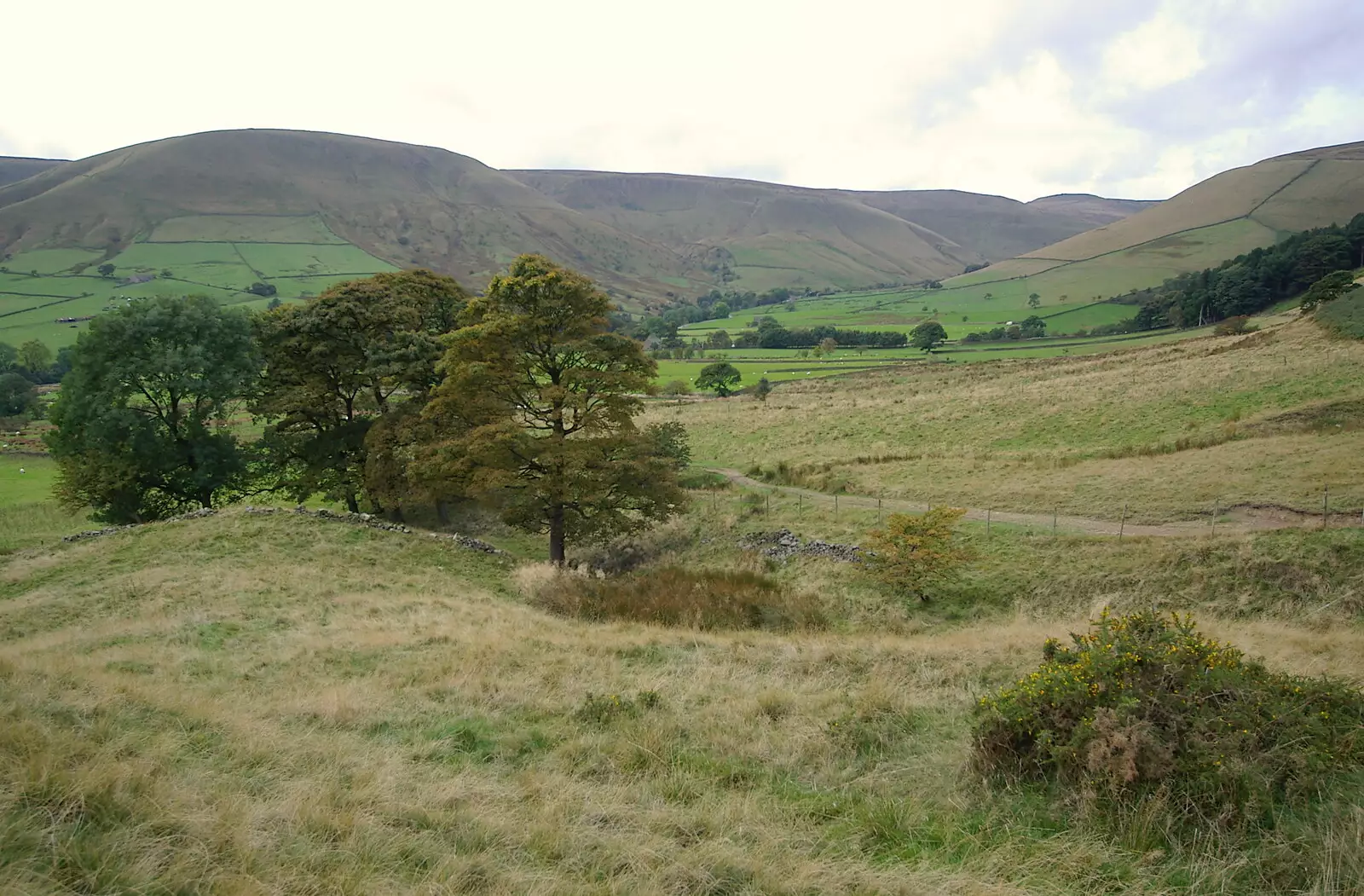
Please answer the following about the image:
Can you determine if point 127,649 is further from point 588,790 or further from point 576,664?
point 588,790

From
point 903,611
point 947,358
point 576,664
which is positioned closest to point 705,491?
point 903,611

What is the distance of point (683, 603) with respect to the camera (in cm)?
1745

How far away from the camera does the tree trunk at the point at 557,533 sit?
22.7 m

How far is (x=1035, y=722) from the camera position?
6.95m

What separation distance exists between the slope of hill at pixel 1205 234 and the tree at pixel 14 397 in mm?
172332

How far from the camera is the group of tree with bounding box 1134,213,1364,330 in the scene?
77625 millimetres

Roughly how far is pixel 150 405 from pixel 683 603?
23345mm

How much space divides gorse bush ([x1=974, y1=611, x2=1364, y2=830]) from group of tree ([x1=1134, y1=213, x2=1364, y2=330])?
9469 centimetres

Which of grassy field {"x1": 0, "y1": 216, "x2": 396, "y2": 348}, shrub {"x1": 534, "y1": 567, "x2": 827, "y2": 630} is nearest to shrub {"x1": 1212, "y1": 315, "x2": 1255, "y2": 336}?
shrub {"x1": 534, "y1": 567, "x2": 827, "y2": 630}

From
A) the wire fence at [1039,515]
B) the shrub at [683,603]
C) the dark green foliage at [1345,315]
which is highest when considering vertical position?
the dark green foliage at [1345,315]

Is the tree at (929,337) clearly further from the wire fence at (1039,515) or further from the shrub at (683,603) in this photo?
the shrub at (683,603)

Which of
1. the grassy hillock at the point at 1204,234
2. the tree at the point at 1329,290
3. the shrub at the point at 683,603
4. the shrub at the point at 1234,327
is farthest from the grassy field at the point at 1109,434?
the grassy hillock at the point at 1204,234

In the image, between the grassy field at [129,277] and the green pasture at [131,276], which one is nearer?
the green pasture at [131,276]

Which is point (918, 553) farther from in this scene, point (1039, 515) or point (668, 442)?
point (668, 442)
